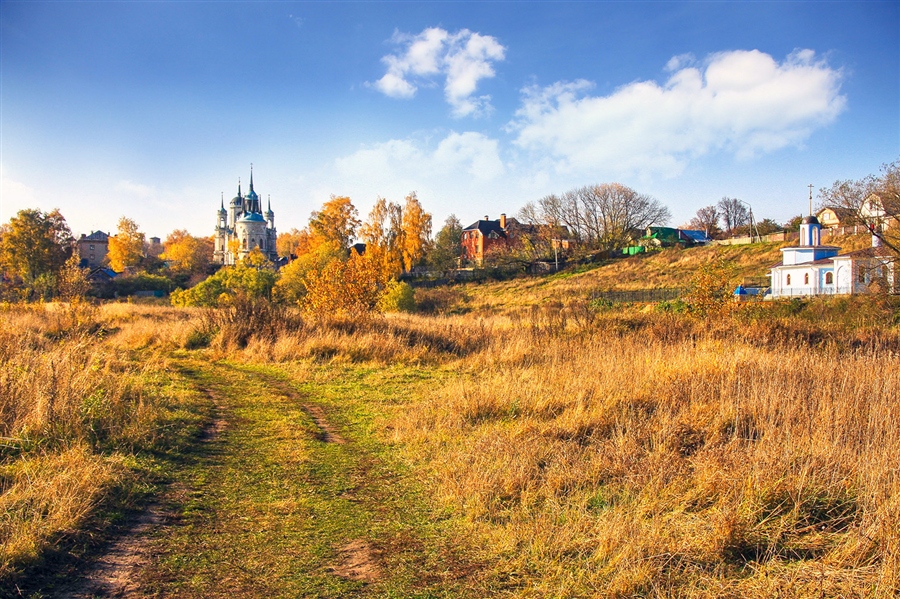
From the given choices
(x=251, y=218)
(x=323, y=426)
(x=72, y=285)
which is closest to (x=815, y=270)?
(x=323, y=426)

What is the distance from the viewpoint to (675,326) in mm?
15320

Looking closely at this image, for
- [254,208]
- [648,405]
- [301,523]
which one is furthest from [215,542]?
[254,208]

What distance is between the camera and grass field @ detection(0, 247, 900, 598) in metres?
3.79

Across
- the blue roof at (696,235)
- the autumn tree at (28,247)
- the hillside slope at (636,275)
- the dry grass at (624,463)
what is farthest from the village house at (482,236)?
the dry grass at (624,463)

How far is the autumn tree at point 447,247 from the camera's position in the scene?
6419cm

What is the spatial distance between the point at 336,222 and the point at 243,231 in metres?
58.7

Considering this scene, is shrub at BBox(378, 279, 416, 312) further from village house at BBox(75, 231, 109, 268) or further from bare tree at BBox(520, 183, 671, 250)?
village house at BBox(75, 231, 109, 268)

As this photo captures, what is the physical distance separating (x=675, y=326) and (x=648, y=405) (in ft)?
28.3

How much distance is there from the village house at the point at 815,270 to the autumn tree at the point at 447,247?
31.7 m

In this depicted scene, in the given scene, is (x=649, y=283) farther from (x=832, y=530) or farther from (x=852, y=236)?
(x=832, y=530)

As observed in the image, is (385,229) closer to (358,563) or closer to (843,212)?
(843,212)

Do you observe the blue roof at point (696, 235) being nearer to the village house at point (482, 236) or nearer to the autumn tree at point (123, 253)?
the village house at point (482, 236)

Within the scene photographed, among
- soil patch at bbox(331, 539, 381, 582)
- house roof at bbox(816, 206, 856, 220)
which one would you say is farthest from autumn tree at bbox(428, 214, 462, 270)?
soil patch at bbox(331, 539, 381, 582)

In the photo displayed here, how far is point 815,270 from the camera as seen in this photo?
42062 mm
